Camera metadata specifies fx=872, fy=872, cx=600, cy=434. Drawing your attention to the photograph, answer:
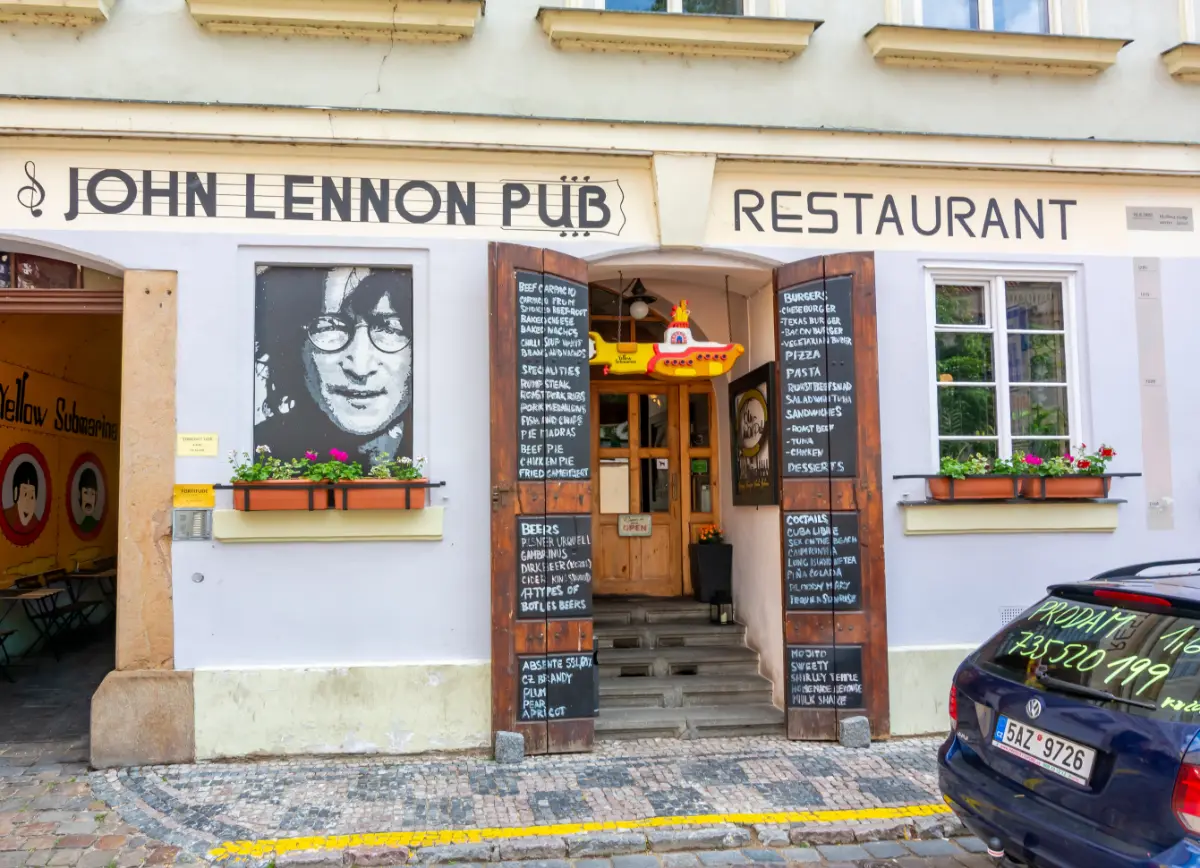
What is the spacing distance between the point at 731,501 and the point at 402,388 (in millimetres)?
3388

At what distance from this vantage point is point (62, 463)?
398 inches

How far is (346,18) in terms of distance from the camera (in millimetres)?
6371

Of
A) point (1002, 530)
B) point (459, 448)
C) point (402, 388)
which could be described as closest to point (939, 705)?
point (1002, 530)

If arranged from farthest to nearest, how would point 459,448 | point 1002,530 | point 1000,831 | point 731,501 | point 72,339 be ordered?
point 72,339, point 731,501, point 1002,530, point 459,448, point 1000,831

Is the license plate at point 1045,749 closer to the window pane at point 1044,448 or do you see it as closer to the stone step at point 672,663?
the stone step at point 672,663

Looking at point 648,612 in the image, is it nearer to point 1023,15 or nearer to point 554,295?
point 554,295

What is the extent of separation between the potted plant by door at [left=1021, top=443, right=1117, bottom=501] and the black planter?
263 cm

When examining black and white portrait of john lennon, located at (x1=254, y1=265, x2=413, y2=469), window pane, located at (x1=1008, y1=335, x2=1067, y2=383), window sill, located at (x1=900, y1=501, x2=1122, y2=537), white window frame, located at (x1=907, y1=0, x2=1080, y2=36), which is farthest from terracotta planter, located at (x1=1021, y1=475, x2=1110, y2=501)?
black and white portrait of john lennon, located at (x1=254, y1=265, x2=413, y2=469)

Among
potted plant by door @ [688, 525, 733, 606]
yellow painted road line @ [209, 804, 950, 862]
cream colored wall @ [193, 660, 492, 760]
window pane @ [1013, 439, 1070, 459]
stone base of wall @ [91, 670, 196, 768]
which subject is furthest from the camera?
potted plant by door @ [688, 525, 733, 606]

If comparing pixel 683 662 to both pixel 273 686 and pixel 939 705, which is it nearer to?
pixel 939 705

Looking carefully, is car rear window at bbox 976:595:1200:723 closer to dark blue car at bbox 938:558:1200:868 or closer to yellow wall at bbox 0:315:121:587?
dark blue car at bbox 938:558:1200:868

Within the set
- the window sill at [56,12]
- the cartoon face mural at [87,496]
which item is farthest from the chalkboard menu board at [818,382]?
the cartoon face mural at [87,496]

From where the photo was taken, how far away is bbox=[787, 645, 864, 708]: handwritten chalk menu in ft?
21.4

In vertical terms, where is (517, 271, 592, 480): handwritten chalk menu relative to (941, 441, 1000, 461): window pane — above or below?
above
